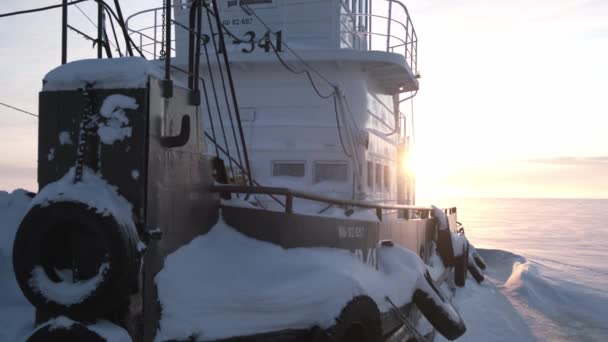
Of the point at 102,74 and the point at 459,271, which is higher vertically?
the point at 102,74

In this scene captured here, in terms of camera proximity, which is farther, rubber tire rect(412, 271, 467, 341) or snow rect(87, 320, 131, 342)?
rubber tire rect(412, 271, 467, 341)

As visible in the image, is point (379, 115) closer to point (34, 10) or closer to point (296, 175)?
point (296, 175)

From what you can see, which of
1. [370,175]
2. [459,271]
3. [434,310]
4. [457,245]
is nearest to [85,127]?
[434,310]

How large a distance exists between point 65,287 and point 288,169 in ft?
18.4

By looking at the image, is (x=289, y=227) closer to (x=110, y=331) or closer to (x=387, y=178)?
(x=110, y=331)

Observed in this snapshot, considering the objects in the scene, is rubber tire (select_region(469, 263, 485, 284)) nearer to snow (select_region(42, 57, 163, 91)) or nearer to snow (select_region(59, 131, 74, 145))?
snow (select_region(42, 57, 163, 91))

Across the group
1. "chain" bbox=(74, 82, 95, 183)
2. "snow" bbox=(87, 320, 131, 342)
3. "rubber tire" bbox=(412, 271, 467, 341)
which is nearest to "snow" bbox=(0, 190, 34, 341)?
"snow" bbox=(87, 320, 131, 342)

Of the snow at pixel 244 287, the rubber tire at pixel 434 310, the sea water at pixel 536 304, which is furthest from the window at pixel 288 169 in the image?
the snow at pixel 244 287

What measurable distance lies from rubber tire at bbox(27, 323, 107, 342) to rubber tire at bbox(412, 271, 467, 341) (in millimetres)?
3914

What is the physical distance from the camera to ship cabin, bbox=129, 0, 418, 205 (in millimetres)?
8594

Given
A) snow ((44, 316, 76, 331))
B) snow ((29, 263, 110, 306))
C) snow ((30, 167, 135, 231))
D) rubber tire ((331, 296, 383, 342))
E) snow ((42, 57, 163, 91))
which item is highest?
snow ((42, 57, 163, 91))

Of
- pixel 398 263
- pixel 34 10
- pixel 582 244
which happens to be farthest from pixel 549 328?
pixel 582 244

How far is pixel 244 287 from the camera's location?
3.76 m

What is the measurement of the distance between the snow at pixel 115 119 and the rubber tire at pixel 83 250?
1.55 ft
